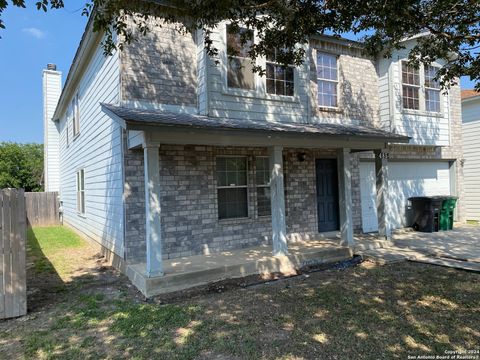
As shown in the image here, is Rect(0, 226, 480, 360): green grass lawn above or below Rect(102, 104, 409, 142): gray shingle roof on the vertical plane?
below

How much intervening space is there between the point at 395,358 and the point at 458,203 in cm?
1123

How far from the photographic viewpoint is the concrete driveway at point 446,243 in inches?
310

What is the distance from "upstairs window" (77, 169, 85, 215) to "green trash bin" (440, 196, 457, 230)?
11.5 m

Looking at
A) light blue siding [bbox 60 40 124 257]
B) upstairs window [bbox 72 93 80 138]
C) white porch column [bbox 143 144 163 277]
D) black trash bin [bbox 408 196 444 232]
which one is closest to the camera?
white porch column [bbox 143 144 163 277]

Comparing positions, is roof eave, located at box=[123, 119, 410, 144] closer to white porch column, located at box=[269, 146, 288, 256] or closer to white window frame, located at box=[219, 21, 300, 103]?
white porch column, located at box=[269, 146, 288, 256]

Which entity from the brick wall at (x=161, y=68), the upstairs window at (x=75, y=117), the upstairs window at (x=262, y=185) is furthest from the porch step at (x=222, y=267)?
the upstairs window at (x=75, y=117)

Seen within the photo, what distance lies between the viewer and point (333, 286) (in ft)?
20.0

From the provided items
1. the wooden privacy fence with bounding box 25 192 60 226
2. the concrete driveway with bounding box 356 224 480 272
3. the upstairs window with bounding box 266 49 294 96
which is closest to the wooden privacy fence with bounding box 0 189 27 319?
the upstairs window with bounding box 266 49 294 96

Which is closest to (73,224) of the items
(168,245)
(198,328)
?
(168,245)

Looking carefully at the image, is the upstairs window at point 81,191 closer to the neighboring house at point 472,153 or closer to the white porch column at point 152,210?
the white porch column at point 152,210

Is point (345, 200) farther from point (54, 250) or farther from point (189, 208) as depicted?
point (54, 250)

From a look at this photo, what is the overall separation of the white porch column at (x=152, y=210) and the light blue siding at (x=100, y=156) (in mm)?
1377

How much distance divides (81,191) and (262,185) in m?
6.85

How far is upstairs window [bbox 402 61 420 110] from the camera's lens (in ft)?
37.0
